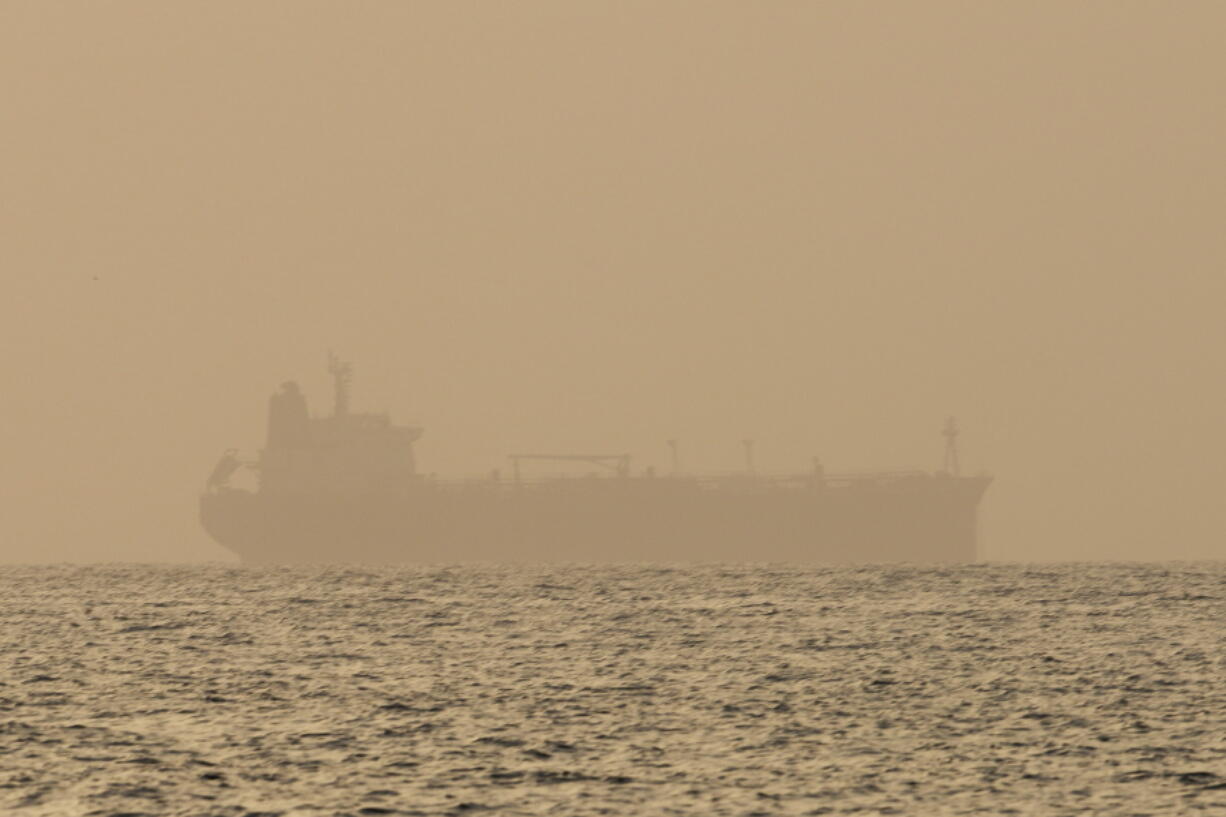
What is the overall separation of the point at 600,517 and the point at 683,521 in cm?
558

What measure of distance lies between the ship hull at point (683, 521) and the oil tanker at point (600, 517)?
0.07m

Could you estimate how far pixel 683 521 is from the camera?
11644 cm

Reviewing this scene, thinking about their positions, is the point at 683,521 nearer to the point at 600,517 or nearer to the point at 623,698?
the point at 600,517

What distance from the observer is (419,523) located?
4788 inches

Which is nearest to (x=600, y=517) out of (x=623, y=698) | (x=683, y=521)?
(x=683, y=521)

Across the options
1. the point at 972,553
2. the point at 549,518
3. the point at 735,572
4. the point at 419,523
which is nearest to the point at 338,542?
the point at 419,523

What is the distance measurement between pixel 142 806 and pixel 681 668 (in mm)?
3133

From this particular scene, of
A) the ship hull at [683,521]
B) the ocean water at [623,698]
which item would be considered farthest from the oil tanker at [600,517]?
the ocean water at [623,698]

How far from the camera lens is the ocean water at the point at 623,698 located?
539 centimetres

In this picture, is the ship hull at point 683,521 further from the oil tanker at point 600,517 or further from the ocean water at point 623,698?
the ocean water at point 623,698

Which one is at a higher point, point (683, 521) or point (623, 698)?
point (683, 521)

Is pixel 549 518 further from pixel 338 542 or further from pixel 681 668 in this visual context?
pixel 681 668

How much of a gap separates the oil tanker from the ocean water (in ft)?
326

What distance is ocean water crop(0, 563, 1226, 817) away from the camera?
5.39 metres
